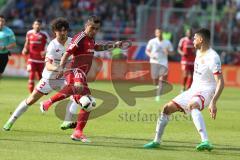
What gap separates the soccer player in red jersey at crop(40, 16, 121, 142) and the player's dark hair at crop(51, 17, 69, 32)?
500 millimetres

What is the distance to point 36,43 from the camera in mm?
23406

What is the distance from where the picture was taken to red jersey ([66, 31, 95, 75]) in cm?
1380

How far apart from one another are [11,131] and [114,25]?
1027 inches

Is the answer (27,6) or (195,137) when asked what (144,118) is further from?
(27,6)

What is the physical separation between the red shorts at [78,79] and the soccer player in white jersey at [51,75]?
33cm

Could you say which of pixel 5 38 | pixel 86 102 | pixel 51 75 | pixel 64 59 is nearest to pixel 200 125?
pixel 86 102

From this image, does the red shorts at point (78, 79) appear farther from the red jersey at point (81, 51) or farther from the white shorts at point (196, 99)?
the white shorts at point (196, 99)

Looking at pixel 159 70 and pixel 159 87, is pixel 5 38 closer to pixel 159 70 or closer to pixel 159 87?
pixel 159 87

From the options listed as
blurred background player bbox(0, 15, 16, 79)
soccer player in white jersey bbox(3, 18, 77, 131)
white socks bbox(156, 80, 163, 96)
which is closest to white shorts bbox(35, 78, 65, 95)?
soccer player in white jersey bbox(3, 18, 77, 131)

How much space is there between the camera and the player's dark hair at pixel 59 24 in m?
14.3

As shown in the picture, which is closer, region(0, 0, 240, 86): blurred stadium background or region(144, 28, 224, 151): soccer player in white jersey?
region(144, 28, 224, 151): soccer player in white jersey

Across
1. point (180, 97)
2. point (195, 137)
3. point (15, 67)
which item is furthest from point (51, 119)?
point (15, 67)

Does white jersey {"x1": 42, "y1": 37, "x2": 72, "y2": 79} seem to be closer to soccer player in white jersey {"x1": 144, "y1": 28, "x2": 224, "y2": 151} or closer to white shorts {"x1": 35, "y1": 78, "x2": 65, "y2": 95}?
white shorts {"x1": 35, "y1": 78, "x2": 65, "y2": 95}

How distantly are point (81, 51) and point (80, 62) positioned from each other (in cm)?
34
